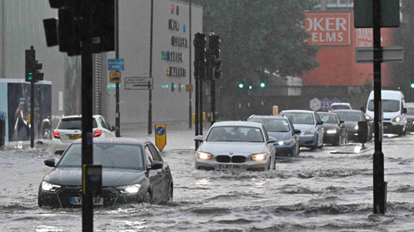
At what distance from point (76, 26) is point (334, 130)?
1163 inches

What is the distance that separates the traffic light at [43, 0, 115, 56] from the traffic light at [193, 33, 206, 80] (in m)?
20.3

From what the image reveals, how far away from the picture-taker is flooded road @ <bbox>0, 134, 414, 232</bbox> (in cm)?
1142

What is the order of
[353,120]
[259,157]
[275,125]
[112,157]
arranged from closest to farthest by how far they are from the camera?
[112,157]
[259,157]
[275,125]
[353,120]

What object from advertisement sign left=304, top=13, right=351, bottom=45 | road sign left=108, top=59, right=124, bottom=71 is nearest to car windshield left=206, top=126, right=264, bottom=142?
road sign left=108, top=59, right=124, bottom=71

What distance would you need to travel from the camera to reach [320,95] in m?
90.4

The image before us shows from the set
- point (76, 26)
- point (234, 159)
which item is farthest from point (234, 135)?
point (76, 26)

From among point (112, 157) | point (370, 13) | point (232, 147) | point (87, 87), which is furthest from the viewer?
point (232, 147)

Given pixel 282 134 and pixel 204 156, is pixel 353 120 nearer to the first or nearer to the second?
pixel 282 134

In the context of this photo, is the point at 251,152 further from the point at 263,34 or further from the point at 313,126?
the point at 263,34

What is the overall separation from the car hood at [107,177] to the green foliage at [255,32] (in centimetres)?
6381

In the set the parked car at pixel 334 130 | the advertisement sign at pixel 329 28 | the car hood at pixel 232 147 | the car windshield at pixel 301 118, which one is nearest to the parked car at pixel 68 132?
the car hood at pixel 232 147

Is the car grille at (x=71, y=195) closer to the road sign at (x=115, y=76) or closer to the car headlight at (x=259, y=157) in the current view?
the car headlight at (x=259, y=157)

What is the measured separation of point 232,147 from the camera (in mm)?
20125

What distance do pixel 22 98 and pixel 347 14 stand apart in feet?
190
